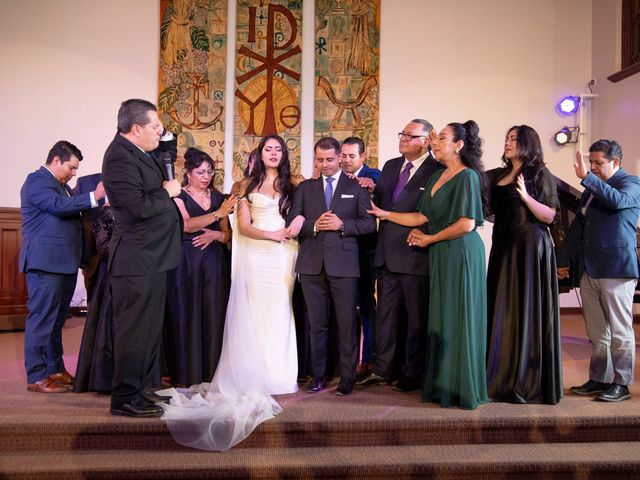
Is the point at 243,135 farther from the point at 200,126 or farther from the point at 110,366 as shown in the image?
the point at 110,366

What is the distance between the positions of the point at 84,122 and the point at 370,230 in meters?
5.52

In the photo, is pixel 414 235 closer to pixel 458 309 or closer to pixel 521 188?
pixel 458 309

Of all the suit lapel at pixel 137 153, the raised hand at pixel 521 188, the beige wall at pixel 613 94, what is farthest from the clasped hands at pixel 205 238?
the beige wall at pixel 613 94

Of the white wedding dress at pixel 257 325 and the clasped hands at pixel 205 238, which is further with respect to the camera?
the clasped hands at pixel 205 238

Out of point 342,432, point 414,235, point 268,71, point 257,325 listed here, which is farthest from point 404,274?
point 268,71

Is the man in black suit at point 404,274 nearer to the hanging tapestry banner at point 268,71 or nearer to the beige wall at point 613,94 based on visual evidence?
the hanging tapestry banner at point 268,71

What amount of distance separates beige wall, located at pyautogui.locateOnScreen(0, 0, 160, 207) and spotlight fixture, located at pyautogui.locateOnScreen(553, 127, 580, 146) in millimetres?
5351

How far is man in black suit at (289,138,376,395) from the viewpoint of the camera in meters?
4.25

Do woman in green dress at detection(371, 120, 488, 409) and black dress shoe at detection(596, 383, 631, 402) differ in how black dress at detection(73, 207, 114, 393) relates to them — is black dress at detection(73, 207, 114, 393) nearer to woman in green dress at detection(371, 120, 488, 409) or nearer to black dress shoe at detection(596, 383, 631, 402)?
woman in green dress at detection(371, 120, 488, 409)

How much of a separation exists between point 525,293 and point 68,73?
6.72 metres

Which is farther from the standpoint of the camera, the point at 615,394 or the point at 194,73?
the point at 194,73

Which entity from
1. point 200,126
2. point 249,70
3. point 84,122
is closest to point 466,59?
point 249,70

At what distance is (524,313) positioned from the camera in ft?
13.4

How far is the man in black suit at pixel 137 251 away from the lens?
11.5 ft
